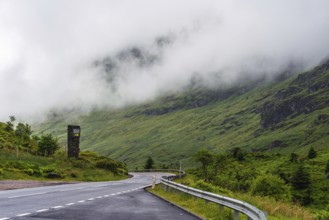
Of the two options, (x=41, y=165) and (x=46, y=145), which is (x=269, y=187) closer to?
(x=46, y=145)

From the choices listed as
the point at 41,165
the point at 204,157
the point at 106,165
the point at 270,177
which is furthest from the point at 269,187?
the point at 41,165

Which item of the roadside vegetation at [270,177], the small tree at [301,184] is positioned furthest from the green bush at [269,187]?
the small tree at [301,184]

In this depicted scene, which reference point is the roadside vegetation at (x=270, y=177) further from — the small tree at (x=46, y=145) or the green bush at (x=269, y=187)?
the small tree at (x=46, y=145)

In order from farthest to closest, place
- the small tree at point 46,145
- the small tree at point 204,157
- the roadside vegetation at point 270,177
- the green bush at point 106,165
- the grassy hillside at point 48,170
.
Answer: the small tree at point 204,157
the roadside vegetation at point 270,177
the small tree at point 46,145
the green bush at point 106,165
the grassy hillside at point 48,170

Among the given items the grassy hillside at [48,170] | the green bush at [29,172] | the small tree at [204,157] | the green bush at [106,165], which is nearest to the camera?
the grassy hillside at [48,170]

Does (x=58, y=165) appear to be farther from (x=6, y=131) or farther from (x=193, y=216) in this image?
(x=193, y=216)

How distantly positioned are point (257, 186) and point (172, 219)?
81.1 m

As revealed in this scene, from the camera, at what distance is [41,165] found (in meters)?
60.2

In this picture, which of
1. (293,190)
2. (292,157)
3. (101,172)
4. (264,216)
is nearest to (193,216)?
(264,216)

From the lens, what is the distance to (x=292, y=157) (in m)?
167

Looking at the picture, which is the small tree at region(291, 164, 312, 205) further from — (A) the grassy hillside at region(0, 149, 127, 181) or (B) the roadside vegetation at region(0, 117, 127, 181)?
(A) the grassy hillside at region(0, 149, 127, 181)

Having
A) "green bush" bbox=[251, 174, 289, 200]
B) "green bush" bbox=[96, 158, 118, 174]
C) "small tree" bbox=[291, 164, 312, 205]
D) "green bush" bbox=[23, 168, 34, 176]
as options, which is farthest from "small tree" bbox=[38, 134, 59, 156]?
"small tree" bbox=[291, 164, 312, 205]

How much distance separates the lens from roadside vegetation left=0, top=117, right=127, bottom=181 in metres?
50.9

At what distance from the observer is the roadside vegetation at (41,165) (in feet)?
167
